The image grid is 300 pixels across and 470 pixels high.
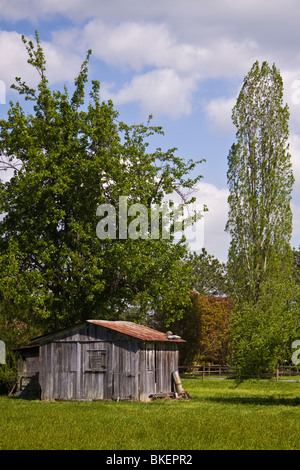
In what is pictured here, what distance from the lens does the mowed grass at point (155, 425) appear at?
14.8 metres

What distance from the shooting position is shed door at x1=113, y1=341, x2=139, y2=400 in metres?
28.8

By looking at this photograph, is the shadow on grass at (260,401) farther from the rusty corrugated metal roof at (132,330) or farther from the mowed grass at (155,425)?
the rusty corrugated metal roof at (132,330)

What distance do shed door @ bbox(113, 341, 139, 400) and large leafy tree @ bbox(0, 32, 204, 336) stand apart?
21.6 ft

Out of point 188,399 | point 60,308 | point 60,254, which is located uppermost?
point 60,254

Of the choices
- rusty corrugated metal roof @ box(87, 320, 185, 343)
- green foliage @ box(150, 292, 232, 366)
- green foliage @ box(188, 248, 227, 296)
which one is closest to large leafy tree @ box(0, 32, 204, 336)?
rusty corrugated metal roof @ box(87, 320, 185, 343)

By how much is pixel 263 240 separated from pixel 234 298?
498cm

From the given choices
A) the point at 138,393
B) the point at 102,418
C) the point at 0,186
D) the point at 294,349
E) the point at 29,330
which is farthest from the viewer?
the point at 0,186

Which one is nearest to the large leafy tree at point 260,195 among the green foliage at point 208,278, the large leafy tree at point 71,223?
the large leafy tree at point 71,223

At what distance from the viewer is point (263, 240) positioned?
4475 cm

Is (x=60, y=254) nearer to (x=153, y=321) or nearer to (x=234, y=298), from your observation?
(x=234, y=298)

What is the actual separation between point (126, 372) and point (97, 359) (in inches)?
69.3

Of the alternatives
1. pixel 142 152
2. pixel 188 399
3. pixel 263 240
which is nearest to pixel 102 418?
pixel 188 399

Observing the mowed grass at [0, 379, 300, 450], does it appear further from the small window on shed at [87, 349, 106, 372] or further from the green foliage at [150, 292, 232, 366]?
the green foliage at [150, 292, 232, 366]

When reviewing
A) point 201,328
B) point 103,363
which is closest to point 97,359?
point 103,363
